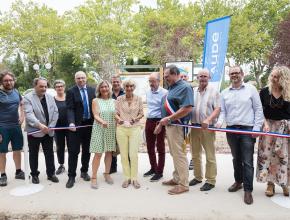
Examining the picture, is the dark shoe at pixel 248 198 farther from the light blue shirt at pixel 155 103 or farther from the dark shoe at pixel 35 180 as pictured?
the dark shoe at pixel 35 180

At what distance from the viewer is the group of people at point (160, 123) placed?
14.2ft

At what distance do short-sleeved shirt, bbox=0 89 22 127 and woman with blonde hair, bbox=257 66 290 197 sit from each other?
386cm

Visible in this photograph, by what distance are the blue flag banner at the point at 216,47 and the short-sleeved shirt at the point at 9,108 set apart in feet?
12.3

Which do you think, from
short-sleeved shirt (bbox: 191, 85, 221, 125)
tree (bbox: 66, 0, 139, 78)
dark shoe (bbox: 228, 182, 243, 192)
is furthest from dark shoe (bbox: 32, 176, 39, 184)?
tree (bbox: 66, 0, 139, 78)

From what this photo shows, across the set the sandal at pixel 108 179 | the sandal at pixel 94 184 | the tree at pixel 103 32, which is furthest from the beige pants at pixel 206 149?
the tree at pixel 103 32

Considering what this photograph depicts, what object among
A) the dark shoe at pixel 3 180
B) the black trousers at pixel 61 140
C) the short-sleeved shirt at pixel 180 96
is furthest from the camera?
the black trousers at pixel 61 140

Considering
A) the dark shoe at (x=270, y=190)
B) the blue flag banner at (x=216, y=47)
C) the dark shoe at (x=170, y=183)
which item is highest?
the blue flag banner at (x=216, y=47)

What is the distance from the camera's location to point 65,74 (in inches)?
1335

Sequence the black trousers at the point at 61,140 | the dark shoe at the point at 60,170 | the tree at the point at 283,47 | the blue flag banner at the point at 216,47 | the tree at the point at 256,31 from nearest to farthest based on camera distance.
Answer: the black trousers at the point at 61,140 < the dark shoe at the point at 60,170 < the blue flag banner at the point at 216,47 < the tree at the point at 283,47 < the tree at the point at 256,31

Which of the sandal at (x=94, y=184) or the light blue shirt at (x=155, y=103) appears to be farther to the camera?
the light blue shirt at (x=155, y=103)

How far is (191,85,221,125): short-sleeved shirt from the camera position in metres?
4.64

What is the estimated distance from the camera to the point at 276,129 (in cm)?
426

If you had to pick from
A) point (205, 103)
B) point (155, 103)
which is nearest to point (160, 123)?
point (205, 103)

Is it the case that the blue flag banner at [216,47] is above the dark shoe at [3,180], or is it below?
above
